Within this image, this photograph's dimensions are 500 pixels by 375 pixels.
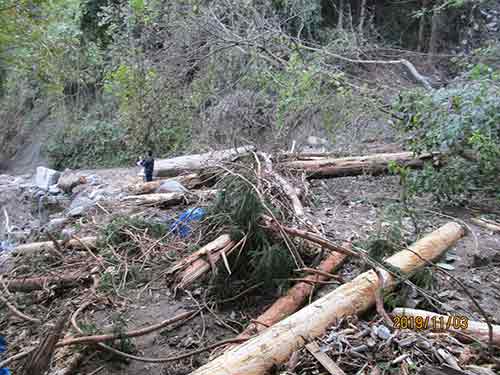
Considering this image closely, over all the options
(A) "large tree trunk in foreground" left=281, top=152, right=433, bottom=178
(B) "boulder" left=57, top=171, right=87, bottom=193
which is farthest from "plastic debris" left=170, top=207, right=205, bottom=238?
(B) "boulder" left=57, top=171, right=87, bottom=193

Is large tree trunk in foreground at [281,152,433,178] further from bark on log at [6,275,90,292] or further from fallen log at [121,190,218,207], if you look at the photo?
bark on log at [6,275,90,292]

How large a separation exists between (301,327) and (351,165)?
3.55 m

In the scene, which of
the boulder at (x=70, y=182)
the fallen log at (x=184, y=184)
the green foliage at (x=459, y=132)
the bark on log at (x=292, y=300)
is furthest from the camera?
the boulder at (x=70, y=182)

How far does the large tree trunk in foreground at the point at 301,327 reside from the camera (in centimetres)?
174

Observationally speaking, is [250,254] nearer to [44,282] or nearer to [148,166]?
[44,282]

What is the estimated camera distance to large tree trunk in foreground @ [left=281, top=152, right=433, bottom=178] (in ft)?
16.9

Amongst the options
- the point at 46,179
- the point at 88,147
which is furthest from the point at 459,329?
the point at 88,147

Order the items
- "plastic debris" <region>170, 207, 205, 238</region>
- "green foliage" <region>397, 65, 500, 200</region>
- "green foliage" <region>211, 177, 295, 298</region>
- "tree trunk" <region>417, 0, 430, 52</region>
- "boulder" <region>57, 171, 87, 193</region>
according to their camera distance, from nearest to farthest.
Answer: "green foliage" <region>211, 177, 295, 298</region> → "plastic debris" <region>170, 207, 205, 238</region> → "green foliage" <region>397, 65, 500, 200</region> → "boulder" <region>57, 171, 87, 193</region> → "tree trunk" <region>417, 0, 430, 52</region>

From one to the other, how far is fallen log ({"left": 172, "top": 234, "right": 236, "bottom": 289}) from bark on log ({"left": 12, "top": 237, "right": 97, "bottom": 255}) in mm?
1309

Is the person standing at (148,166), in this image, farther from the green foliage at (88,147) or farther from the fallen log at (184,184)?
the green foliage at (88,147)

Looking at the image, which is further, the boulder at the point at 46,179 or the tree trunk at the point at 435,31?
the tree trunk at the point at 435,31

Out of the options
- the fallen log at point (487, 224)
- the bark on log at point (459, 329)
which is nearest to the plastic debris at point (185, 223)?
the bark on log at point (459, 329)

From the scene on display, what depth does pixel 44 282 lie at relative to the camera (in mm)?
3295

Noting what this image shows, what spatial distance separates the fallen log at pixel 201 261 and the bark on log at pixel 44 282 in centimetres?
97
